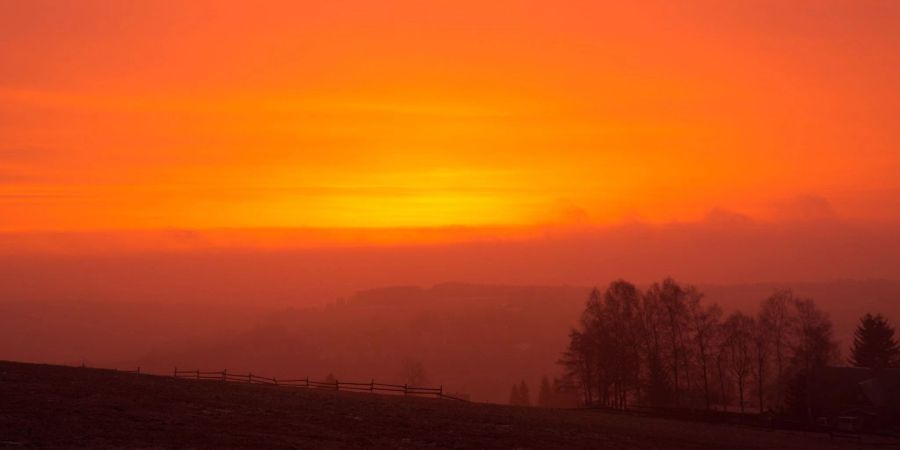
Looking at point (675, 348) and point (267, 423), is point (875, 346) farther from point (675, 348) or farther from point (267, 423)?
point (267, 423)

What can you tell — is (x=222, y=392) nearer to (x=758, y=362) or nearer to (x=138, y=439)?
(x=138, y=439)

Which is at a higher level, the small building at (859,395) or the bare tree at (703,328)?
the bare tree at (703,328)

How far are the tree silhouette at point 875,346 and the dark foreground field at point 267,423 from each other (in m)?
41.4

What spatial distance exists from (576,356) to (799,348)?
27352 millimetres

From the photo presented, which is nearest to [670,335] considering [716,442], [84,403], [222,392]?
[716,442]

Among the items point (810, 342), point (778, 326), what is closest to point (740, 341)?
point (778, 326)

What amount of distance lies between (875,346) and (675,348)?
94.4 feet

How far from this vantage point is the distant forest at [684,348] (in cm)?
8406

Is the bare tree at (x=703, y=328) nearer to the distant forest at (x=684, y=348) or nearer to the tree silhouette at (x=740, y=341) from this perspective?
the distant forest at (x=684, y=348)

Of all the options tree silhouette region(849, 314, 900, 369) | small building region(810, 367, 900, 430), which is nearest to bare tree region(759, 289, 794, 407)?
tree silhouette region(849, 314, 900, 369)

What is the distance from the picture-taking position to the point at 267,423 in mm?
35469

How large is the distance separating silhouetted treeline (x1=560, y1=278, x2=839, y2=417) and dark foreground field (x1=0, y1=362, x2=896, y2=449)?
26275 millimetres

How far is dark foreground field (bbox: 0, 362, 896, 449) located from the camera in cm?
2861

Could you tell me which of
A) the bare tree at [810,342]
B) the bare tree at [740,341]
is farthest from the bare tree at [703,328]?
the bare tree at [810,342]
